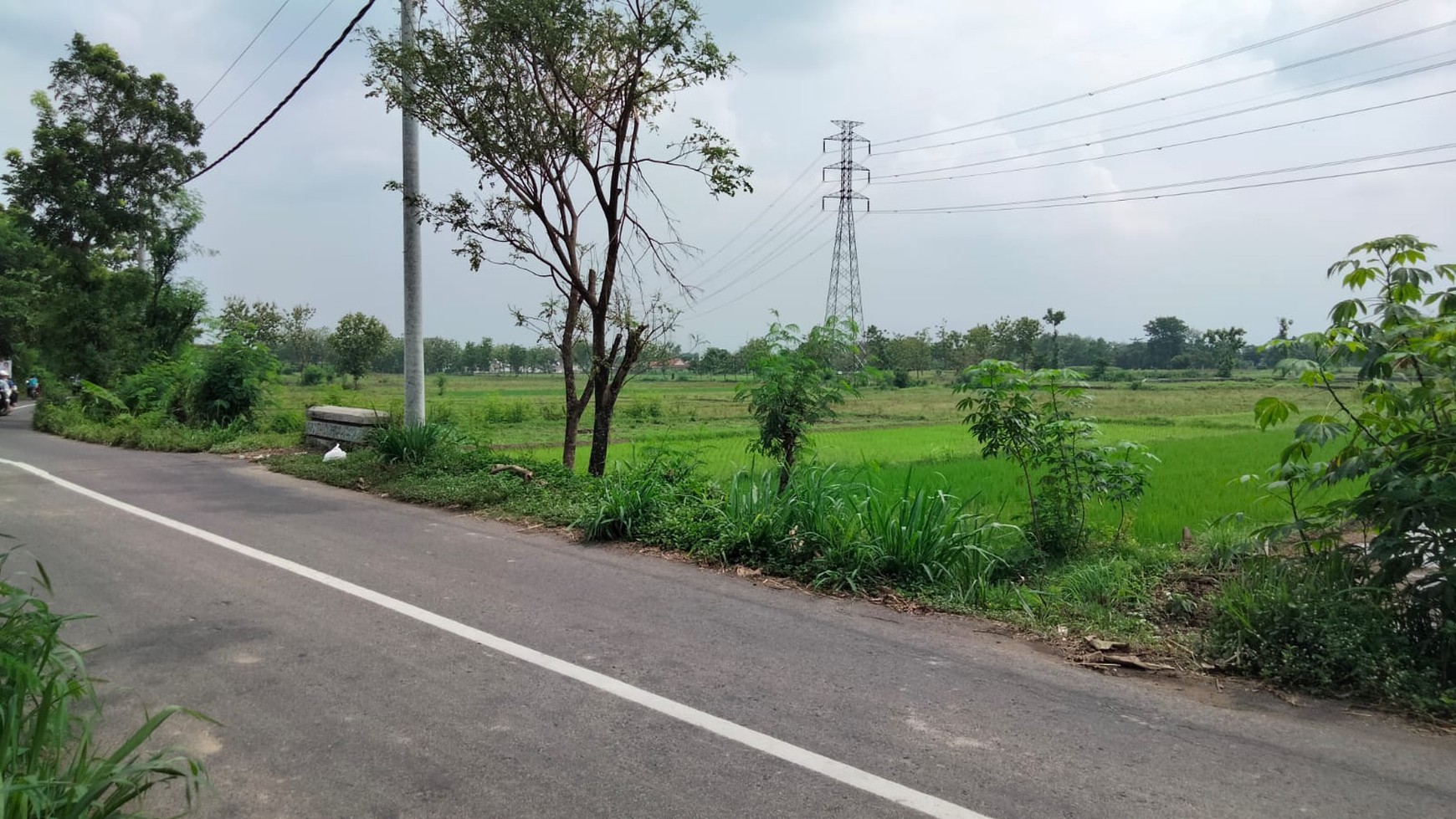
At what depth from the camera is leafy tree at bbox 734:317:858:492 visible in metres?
8.44

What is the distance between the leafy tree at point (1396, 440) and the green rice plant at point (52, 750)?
543 centimetres

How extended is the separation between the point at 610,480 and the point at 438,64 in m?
5.23

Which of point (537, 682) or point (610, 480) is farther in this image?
point (610, 480)

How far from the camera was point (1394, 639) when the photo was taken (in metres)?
4.16

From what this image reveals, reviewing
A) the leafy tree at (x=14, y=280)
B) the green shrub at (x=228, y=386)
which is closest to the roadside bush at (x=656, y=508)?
the green shrub at (x=228, y=386)

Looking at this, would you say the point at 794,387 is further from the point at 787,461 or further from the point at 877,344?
the point at 877,344

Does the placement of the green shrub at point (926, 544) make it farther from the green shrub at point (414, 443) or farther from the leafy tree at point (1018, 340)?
the leafy tree at point (1018, 340)

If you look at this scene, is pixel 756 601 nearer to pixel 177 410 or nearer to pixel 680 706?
pixel 680 706

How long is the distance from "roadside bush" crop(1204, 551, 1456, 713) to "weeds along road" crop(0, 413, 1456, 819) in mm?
302

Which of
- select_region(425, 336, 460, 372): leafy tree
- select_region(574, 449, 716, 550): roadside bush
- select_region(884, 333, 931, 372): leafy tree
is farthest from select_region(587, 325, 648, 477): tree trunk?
select_region(425, 336, 460, 372): leafy tree

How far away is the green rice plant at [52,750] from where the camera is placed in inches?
91.1

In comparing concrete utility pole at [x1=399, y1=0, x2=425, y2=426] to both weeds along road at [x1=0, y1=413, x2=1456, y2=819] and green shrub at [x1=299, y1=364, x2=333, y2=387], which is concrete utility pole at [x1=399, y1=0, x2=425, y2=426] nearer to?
weeds along road at [x1=0, y1=413, x2=1456, y2=819]

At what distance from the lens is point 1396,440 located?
186 inches

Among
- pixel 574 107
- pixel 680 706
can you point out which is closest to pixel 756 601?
pixel 680 706
